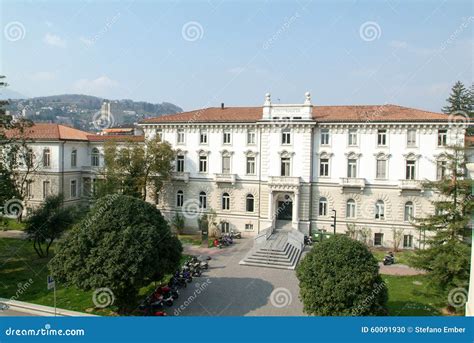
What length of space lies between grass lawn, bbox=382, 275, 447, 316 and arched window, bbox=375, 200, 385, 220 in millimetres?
8343

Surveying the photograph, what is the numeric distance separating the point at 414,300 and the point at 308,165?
13091 mm

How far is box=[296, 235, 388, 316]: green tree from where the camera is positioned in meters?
13.2

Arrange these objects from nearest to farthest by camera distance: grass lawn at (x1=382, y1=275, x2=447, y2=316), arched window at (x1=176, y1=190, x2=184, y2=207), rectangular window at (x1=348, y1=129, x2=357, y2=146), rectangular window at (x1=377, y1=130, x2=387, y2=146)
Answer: grass lawn at (x1=382, y1=275, x2=447, y2=316), rectangular window at (x1=377, y1=130, x2=387, y2=146), rectangular window at (x1=348, y1=129, x2=357, y2=146), arched window at (x1=176, y1=190, x2=184, y2=207)

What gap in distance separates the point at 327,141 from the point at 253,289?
14077mm

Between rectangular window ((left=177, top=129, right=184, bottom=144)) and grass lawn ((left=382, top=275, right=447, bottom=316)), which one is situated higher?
rectangular window ((left=177, top=129, right=184, bottom=144))

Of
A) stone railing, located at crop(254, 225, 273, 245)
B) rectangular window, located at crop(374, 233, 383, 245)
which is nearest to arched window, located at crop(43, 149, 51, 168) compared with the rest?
stone railing, located at crop(254, 225, 273, 245)

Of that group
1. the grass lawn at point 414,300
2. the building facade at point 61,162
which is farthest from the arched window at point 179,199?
the grass lawn at point 414,300

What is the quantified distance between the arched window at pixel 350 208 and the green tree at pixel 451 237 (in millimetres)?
10690

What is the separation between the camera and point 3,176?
2138 cm

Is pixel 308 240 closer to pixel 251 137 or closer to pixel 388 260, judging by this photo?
pixel 388 260

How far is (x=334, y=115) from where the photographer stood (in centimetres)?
2945

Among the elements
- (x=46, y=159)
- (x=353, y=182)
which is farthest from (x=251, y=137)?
(x=46, y=159)

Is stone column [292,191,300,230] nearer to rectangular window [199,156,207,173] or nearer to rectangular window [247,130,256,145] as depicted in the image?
rectangular window [247,130,256,145]

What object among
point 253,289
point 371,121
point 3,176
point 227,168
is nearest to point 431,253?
point 253,289
